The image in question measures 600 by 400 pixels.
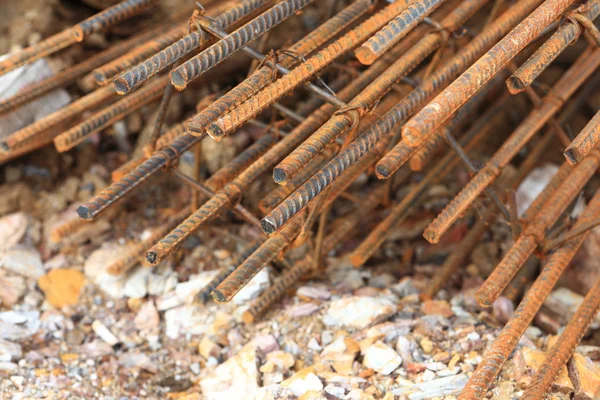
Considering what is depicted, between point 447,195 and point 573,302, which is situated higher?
point 447,195

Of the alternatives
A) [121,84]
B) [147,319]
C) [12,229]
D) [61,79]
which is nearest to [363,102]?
[121,84]

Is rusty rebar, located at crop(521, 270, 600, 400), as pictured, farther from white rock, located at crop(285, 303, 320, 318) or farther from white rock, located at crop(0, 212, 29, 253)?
white rock, located at crop(0, 212, 29, 253)

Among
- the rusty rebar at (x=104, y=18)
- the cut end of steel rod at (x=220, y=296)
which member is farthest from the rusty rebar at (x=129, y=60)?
the cut end of steel rod at (x=220, y=296)

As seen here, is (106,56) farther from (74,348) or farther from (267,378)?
(267,378)

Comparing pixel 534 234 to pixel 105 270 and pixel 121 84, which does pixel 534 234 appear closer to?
pixel 121 84

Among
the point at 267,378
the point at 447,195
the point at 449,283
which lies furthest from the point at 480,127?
the point at 267,378

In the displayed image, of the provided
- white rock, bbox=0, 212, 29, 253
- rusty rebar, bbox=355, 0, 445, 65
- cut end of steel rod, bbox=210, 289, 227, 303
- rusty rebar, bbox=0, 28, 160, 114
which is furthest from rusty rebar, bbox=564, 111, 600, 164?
white rock, bbox=0, 212, 29, 253
